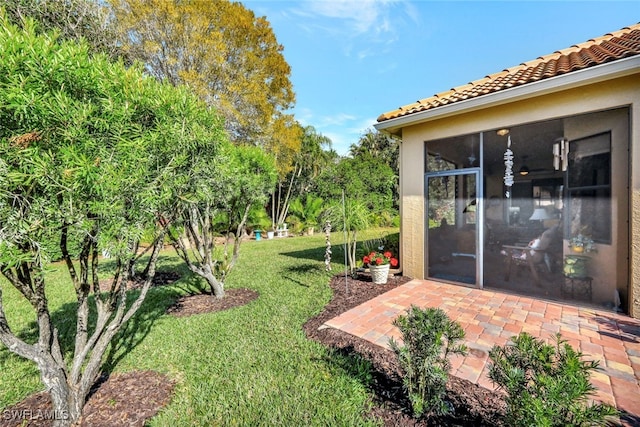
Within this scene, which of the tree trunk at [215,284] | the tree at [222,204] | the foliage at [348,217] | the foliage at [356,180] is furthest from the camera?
the foliage at [356,180]

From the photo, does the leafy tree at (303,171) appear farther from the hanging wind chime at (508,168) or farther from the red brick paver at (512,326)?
the hanging wind chime at (508,168)

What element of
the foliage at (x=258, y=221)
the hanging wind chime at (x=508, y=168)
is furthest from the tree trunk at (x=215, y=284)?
the foliage at (x=258, y=221)

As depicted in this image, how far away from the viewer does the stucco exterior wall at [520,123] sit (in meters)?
4.44

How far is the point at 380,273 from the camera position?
685 cm

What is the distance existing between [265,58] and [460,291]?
1487 cm

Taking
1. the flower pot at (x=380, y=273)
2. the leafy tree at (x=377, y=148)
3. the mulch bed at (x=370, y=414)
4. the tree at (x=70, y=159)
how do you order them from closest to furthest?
the tree at (x=70, y=159) → the mulch bed at (x=370, y=414) → the flower pot at (x=380, y=273) → the leafy tree at (x=377, y=148)

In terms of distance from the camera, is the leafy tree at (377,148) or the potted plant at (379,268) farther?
the leafy tree at (377,148)

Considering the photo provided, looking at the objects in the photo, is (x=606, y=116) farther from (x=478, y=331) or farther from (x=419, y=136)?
(x=478, y=331)

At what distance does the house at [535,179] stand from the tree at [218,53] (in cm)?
925

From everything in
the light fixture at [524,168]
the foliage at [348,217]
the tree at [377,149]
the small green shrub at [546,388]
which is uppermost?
the tree at [377,149]

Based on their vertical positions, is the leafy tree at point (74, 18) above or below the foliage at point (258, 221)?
above

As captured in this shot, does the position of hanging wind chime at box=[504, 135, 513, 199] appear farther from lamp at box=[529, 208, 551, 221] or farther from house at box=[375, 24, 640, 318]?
lamp at box=[529, 208, 551, 221]

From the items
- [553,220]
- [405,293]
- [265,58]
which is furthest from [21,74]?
[265,58]

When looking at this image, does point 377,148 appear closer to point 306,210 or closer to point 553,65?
point 306,210
